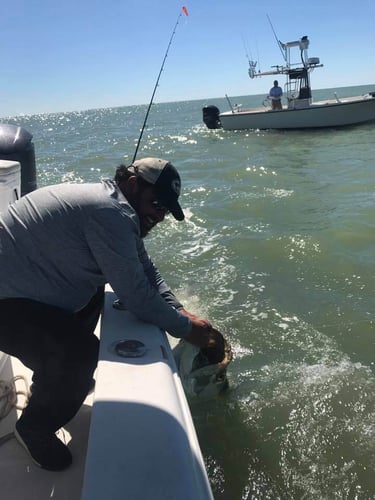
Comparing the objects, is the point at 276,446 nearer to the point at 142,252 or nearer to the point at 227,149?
the point at 142,252

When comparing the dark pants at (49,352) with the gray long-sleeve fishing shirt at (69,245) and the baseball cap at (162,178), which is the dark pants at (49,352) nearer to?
the gray long-sleeve fishing shirt at (69,245)

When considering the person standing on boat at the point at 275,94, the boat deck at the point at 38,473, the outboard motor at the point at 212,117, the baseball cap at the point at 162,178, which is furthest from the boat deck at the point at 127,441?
the outboard motor at the point at 212,117

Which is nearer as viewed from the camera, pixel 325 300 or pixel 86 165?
pixel 325 300

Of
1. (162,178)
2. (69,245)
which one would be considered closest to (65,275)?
(69,245)

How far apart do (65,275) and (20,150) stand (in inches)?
107

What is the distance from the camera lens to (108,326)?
2.33 meters

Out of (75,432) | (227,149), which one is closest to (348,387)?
(75,432)

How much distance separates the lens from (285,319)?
4574 mm

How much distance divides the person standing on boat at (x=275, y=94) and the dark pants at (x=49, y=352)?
855 inches

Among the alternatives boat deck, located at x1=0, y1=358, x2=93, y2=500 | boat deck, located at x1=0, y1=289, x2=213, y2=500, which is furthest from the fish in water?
boat deck, located at x1=0, y1=358, x2=93, y2=500

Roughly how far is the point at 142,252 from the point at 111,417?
0.98 metres

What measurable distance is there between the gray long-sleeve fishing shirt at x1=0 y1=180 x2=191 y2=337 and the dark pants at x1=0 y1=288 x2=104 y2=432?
7 cm

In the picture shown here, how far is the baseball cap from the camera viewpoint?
7.02ft

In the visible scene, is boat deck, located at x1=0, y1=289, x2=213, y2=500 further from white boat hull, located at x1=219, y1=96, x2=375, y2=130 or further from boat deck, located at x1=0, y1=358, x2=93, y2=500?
white boat hull, located at x1=219, y1=96, x2=375, y2=130
